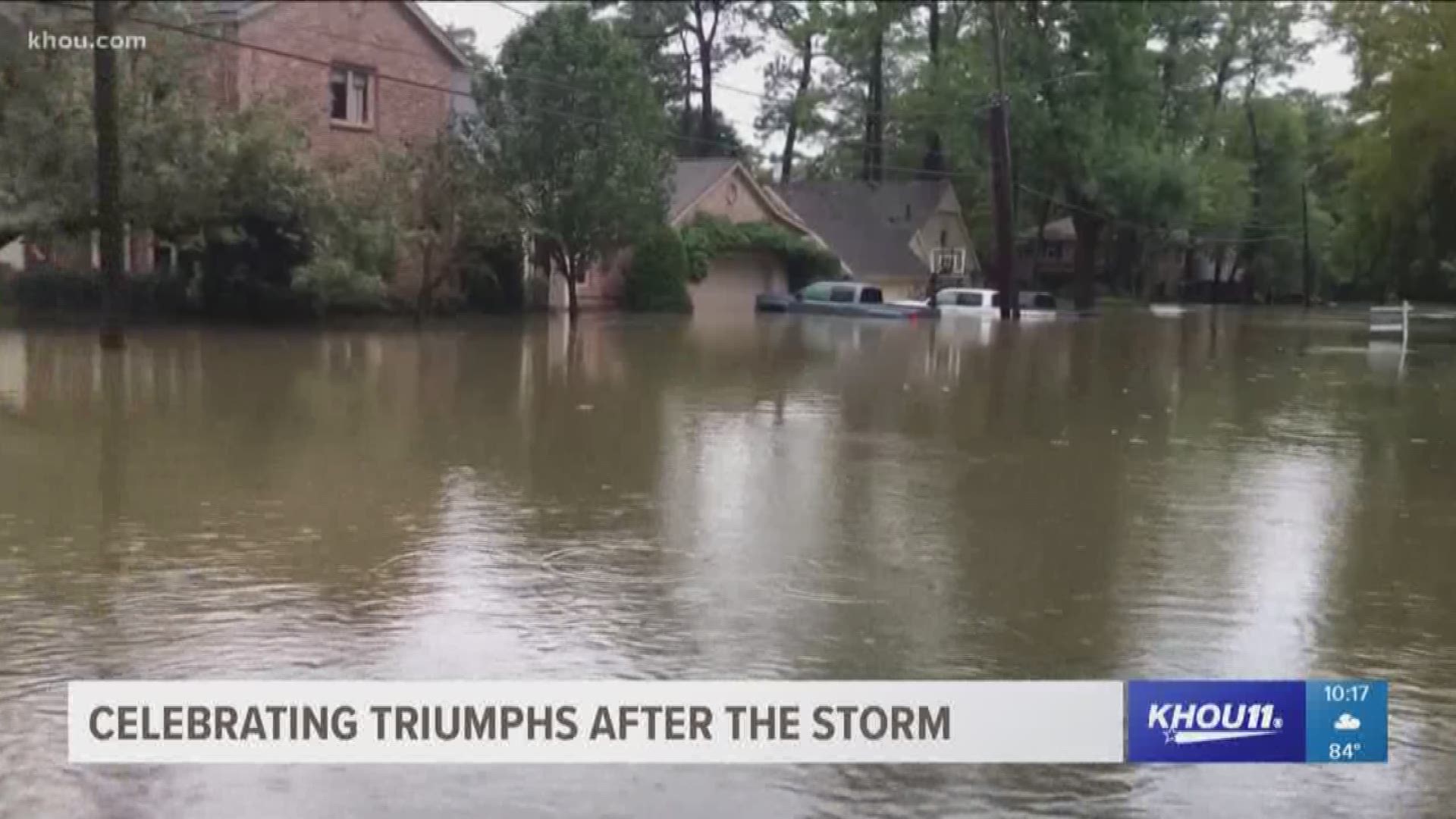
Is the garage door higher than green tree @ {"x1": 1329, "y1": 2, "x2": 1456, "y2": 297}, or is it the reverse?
green tree @ {"x1": 1329, "y1": 2, "x2": 1456, "y2": 297}

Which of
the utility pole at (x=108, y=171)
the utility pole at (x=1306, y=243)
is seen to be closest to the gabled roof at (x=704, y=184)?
the utility pole at (x=108, y=171)

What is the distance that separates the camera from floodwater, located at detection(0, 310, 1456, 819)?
483 centimetres

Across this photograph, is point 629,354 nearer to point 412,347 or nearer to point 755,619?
point 412,347

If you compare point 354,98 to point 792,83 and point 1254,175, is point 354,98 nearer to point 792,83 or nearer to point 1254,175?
point 792,83

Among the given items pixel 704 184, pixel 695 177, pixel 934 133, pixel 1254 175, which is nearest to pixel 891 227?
pixel 934 133

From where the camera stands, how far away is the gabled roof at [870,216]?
2394 inches

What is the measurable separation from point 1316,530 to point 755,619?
429 centimetres

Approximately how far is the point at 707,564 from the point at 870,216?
5652 centimetres

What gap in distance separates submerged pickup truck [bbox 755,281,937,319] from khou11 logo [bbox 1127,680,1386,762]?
40.4m

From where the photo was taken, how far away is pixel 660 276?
44.9 metres

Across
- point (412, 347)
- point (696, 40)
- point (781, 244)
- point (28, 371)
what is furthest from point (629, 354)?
point (696, 40)

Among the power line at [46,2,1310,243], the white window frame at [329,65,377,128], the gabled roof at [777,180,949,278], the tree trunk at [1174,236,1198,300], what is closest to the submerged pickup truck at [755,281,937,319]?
the power line at [46,2,1310,243]

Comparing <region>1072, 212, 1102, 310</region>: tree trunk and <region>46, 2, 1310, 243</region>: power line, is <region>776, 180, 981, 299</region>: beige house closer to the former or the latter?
<region>46, 2, 1310, 243</region>: power line

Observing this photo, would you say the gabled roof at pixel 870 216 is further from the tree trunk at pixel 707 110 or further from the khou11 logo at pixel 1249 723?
the khou11 logo at pixel 1249 723
